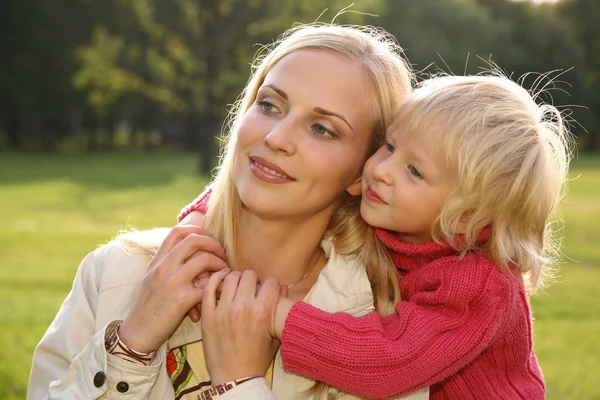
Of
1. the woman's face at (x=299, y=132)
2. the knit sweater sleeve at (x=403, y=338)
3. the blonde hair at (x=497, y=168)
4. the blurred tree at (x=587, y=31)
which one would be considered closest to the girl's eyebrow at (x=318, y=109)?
the woman's face at (x=299, y=132)

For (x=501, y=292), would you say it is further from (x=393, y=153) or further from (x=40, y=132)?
(x=40, y=132)

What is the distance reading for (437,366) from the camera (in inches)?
103

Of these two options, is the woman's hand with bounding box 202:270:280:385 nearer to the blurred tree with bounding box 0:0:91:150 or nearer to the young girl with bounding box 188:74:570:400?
the young girl with bounding box 188:74:570:400

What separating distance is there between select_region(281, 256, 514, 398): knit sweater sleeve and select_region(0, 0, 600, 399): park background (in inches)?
38.1

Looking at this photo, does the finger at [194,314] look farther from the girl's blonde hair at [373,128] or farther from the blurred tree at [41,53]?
the blurred tree at [41,53]

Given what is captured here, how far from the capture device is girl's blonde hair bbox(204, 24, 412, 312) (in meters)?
2.95

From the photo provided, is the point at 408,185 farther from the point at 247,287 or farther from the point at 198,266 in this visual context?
the point at 198,266

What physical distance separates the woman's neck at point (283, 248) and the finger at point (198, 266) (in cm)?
31

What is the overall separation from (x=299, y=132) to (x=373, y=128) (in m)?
0.38

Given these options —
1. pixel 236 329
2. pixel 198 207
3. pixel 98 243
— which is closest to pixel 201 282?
pixel 236 329

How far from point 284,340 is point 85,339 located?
68 cm

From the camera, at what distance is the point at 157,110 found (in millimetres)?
51219

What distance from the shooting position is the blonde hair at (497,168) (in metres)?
2.83

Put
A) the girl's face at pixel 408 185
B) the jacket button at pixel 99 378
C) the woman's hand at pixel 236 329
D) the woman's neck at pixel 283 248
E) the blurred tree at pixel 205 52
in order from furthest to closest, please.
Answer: the blurred tree at pixel 205 52 < the woman's neck at pixel 283 248 < the girl's face at pixel 408 185 < the woman's hand at pixel 236 329 < the jacket button at pixel 99 378
